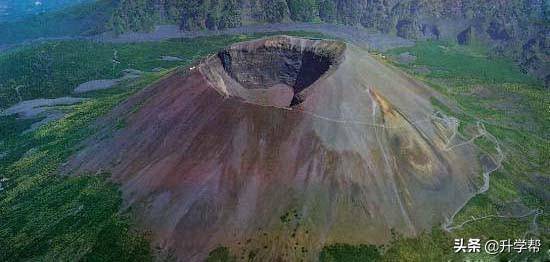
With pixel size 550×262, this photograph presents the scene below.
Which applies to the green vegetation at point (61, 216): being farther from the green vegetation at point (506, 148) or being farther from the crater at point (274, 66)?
the green vegetation at point (506, 148)

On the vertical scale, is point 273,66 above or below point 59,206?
above

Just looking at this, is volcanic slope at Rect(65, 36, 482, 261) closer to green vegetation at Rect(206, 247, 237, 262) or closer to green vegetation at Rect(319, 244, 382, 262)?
green vegetation at Rect(206, 247, 237, 262)

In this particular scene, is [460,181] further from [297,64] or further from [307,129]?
[297,64]

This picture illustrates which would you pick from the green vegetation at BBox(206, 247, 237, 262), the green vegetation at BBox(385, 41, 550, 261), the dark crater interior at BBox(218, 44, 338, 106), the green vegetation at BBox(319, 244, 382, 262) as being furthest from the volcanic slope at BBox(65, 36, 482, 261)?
the dark crater interior at BBox(218, 44, 338, 106)

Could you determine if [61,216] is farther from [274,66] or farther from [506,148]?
[506,148]

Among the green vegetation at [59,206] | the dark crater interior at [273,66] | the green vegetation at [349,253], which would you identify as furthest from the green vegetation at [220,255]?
the dark crater interior at [273,66]

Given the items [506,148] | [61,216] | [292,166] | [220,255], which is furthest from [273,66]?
[61,216]
